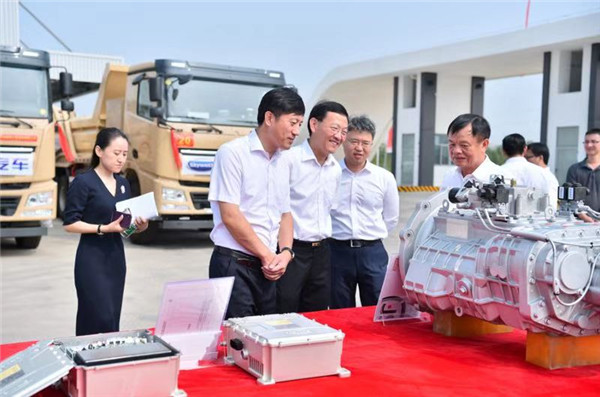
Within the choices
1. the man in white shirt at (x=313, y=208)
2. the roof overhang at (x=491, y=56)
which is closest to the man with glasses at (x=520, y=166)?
the man in white shirt at (x=313, y=208)

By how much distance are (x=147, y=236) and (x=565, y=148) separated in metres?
11.8

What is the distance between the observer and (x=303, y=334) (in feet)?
6.71

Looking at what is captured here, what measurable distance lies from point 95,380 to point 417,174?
68.5ft

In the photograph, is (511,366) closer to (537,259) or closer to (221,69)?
(537,259)

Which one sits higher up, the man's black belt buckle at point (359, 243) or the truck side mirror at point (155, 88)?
the truck side mirror at point (155, 88)

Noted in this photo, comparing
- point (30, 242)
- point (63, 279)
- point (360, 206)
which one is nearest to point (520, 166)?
point (360, 206)

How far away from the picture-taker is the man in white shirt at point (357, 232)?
3.71 metres

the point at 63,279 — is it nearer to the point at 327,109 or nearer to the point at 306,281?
the point at 306,281

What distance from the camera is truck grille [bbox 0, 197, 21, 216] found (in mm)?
8079

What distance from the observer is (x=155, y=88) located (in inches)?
333

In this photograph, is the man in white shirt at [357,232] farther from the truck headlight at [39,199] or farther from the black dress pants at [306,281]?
the truck headlight at [39,199]

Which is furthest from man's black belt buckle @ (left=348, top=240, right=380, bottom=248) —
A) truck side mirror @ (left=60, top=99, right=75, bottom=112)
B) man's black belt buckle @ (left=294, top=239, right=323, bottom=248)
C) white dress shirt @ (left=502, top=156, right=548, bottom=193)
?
truck side mirror @ (left=60, top=99, right=75, bottom=112)

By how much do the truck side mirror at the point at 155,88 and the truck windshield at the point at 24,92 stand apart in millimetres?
1364

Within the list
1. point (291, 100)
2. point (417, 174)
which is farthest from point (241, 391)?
point (417, 174)
